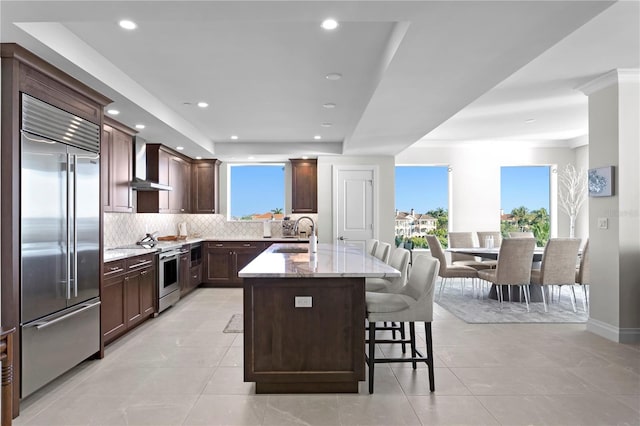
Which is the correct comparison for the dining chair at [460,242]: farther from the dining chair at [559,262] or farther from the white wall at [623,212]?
the white wall at [623,212]

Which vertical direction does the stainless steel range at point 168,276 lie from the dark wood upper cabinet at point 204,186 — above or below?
below

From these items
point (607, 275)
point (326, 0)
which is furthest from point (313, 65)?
point (607, 275)

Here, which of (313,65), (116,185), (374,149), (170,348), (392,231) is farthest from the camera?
(392,231)

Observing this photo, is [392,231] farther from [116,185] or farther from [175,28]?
[175,28]

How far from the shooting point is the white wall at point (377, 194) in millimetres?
7508

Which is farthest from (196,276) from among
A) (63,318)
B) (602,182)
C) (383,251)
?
(602,182)

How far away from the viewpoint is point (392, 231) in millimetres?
7504

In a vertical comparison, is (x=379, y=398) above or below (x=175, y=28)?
below

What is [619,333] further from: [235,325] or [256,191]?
[256,191]

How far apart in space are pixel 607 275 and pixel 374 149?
12.2 feet

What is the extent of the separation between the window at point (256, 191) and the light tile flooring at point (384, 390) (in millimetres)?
4293

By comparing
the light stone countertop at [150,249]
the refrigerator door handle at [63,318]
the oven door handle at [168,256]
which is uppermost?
the light stone countertop at [150,249]

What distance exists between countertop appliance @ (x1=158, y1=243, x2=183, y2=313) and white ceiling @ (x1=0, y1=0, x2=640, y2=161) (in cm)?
162

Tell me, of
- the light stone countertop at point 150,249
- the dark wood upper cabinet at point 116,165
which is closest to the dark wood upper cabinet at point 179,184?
the light stone countertop at point 150,249
